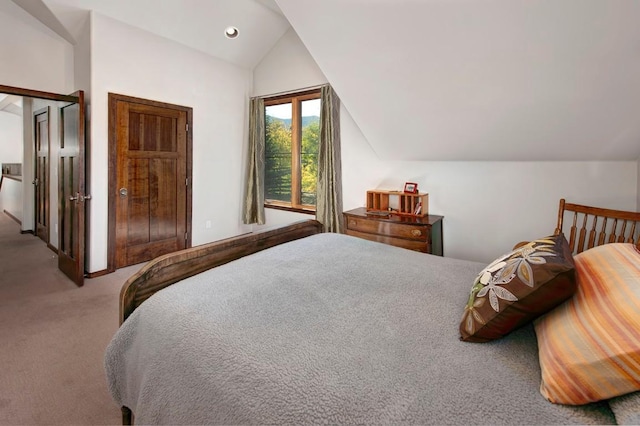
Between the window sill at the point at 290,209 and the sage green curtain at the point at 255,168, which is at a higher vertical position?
the sage green curtain at the point at 255,168

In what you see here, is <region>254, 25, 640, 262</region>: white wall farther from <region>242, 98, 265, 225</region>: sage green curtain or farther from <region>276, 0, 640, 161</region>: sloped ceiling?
<region>242, 98, 265, 225</region>: sage green curtain

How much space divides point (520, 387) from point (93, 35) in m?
4.31

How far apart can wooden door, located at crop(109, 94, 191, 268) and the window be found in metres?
1.11

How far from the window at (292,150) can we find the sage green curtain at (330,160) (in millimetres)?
304

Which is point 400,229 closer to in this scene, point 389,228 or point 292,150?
point 389,228

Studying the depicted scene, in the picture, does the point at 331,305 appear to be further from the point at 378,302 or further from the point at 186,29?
the point at 186,29

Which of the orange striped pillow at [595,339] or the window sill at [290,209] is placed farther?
the window sill at [290,209]

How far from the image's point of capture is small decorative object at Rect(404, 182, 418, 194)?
3179 millimetres

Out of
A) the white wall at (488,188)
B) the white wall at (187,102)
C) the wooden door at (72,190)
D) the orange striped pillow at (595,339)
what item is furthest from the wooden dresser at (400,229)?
the wooden door at (72,190)

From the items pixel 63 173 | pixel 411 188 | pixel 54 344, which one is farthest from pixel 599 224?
pixel 63 173

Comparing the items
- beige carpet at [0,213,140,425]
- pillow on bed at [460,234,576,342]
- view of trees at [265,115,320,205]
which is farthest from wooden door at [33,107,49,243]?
pillow on bed at [460,234,576,342]

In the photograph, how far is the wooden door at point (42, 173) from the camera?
14.2ft

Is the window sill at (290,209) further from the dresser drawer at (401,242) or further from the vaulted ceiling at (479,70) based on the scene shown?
the vaulted ceiling at (479,70)

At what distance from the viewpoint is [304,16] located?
2.52 metres
